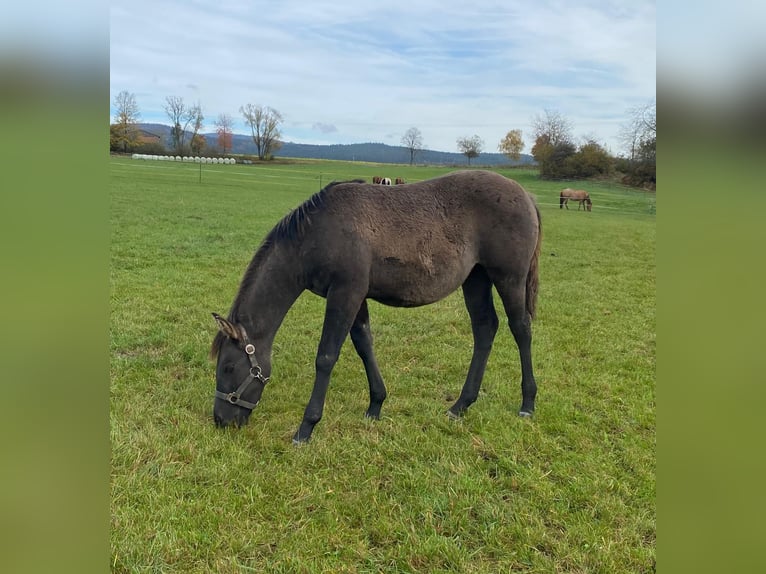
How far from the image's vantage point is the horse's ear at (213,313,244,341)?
12.8ft

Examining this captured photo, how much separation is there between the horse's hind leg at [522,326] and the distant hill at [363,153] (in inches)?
821

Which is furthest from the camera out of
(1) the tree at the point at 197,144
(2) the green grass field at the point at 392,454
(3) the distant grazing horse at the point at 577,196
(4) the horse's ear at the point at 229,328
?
(1) the tree at the point at 197,144

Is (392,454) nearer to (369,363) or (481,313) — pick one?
(369,363)

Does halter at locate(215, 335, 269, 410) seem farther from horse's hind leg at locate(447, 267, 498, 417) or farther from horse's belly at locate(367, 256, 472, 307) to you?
horse's hind leg at locate(447, 267, 498, 417)

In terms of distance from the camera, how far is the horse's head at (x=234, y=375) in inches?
160

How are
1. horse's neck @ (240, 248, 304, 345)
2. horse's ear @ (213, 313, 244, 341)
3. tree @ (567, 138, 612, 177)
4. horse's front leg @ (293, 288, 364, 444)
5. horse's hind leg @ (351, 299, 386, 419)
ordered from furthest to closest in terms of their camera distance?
tree @ (567, 138, 612, 177)
horse's hind leg @ (351, 299, 386, 419)
horse's neck @ (240, 248, 304, 345)
horse's front leg @ (293, 288, 364, 444)
horse's ear @ (213, 313, 244, 341)

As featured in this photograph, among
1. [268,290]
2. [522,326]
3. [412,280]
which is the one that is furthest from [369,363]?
[522,326]

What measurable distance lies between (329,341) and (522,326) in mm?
1928

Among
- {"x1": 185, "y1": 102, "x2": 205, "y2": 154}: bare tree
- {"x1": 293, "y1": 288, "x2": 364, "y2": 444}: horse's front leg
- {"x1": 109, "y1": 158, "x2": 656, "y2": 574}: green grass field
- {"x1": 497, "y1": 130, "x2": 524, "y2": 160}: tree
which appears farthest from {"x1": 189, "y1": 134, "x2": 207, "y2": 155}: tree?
{"x1": 293, "y1": 288, "x2": 364, "y2": 444}: horse's front leg

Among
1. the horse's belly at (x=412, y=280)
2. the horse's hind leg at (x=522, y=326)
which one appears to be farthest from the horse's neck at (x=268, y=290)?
the horse's hind leg at (x=522, y=326)

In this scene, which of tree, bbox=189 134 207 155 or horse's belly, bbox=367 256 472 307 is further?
tree, bbox=189 134 207 155

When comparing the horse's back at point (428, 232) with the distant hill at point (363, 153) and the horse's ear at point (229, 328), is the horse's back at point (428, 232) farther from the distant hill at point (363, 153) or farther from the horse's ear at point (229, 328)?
the distant hill at point (363, 153)
